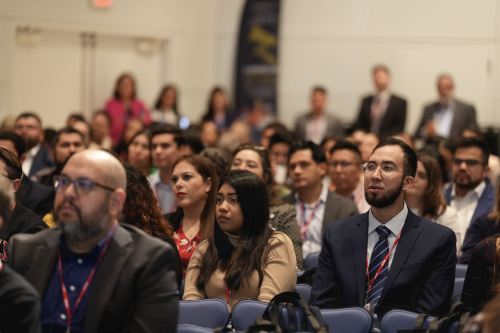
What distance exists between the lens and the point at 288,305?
289 cm

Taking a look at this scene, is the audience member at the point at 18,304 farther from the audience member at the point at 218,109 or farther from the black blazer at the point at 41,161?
the audience member at the point at 218,109

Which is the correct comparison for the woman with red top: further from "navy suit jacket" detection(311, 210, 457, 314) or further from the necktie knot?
the necktie knot

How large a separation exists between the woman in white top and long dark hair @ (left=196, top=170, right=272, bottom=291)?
1722 mm

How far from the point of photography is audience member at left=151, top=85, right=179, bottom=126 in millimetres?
10008

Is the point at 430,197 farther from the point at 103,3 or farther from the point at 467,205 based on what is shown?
the point at 103,3

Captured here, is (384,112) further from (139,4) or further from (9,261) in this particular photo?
(9,261)

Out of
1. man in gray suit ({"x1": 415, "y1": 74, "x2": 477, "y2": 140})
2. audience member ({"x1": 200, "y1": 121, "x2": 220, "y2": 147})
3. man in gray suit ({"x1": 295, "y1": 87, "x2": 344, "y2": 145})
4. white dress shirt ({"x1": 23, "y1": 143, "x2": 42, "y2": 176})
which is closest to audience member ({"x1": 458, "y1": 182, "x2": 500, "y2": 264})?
white dress shirt ({"x1": 23, "y1": 143, "x2": 42, "y2": 176})

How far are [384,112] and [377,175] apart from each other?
6328mm

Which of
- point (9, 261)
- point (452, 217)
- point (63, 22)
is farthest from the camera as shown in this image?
point (63, 22)

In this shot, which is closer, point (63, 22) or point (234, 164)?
point (234, 164)

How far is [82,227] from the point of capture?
92.6 inches

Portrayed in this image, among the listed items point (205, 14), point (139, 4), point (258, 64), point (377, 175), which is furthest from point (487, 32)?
point (377, 175)

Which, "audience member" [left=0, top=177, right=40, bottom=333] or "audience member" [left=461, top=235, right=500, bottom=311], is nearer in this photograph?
"audience member" [left=0, top=177, right=40, bottom=333]

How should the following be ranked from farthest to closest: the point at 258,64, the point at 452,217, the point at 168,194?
the point at 258,64
the point at 168,194
the point at 452,217
